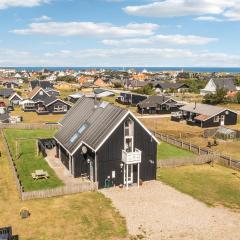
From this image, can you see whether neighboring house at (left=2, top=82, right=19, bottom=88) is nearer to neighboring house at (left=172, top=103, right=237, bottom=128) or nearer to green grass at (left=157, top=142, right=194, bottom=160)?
neighboring house at (left=172, top=103, right=237, bottom=128)

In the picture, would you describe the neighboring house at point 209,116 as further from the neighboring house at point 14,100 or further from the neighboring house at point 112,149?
the neighboring house at point 14,100

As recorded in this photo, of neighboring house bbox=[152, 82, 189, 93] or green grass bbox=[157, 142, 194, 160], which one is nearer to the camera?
green grass bbox=[157, 142, 194, 160]

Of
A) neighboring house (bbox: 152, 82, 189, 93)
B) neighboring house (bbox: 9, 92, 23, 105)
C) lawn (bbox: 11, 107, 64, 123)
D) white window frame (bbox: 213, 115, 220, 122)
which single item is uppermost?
neighboring house (bbox: 152, 82, 189, 93)

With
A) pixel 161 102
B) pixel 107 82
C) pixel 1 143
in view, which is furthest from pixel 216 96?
pixel 107 82

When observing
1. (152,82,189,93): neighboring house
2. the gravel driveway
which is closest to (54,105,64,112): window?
the gravel driveway

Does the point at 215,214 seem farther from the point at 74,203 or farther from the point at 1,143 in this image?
the point at 1,143

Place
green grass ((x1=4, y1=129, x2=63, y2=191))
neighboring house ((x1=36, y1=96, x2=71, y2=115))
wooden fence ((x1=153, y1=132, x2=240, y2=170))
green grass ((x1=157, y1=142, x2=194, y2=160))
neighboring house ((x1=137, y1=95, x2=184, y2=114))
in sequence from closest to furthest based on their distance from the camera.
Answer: green grass ((x1=4, y1=129, x2=63, y2=191))
wooden fence ((x1=153, y1=132, x2=240, y2=170))
green grass ((x1=157, y1=142, x2=194, y2=160))
neighboring house ((x1=36, y1=96, x2=71, y2=115))
neighboring house ((x1=137, y1=95, x2=184, y2=114))

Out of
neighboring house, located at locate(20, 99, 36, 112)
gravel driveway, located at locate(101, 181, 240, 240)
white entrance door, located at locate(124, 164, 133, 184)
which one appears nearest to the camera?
gravel driveway, located at locate(101, 181, 240, 240)

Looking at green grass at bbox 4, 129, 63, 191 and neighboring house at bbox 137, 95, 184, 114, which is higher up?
neighboring house at bbox 137, 95, 184, 114
